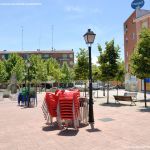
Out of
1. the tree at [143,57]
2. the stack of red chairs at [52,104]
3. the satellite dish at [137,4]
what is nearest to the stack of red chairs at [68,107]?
the stack of red chairs at [52,104]

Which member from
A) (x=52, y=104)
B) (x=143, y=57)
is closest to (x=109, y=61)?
(x=143, y=57)

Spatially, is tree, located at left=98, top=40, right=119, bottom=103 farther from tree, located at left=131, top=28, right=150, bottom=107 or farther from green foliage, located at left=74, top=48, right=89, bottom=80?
green foliage, located at left=74, top=48, right=89, bottom=80

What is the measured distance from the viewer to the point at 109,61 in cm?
2723

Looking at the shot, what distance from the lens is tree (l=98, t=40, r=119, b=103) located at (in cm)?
2709

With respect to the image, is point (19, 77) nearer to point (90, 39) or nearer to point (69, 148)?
point (90, 39)

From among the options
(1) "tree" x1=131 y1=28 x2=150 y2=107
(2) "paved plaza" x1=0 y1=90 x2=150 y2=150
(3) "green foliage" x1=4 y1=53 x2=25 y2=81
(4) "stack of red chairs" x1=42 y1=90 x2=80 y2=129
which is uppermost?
(3) "green foliage" x1=4 y1=53 x2=25 y2=81

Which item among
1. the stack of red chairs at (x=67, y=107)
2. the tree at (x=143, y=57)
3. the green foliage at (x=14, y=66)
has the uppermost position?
the green foliage at (x=14, y=66)

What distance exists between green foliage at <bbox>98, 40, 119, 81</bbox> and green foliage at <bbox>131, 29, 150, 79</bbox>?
450 centimetres

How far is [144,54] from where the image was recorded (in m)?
22.2

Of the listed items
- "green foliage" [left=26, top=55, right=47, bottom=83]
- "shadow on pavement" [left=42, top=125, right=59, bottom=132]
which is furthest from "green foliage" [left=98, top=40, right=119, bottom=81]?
"green foliage" [left=26, top=55, right=47, bottom=83]

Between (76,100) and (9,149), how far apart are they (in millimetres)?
4237

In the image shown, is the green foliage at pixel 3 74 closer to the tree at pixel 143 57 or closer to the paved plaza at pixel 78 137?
the tree at pixel 143 57

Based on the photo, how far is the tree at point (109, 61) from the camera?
27.1m

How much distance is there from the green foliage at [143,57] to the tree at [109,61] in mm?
4501
